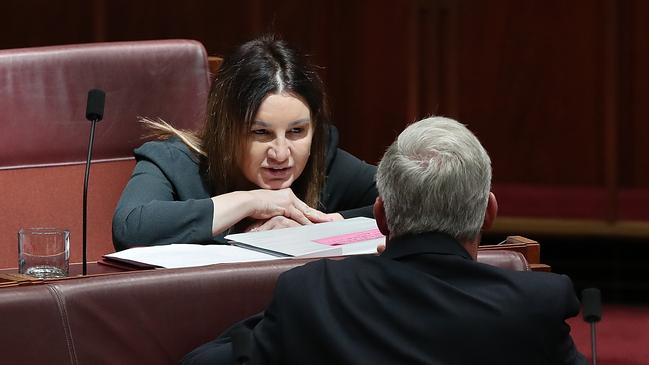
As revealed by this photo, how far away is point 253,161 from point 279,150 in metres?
0.05

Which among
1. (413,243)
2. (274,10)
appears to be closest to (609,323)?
(274,10)

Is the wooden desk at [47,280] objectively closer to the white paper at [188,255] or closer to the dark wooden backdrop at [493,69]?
the white paper at [188,255]

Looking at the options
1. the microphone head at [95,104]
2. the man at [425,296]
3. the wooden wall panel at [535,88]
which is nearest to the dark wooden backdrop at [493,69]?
the wooden wall panel at [535,88]

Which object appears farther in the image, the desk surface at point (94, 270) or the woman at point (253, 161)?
the woman at point (253, 161)

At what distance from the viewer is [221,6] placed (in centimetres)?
388

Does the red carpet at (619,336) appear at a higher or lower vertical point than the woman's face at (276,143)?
lower

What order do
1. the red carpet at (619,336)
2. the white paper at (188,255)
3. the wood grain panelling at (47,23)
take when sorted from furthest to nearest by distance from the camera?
the wood grain panelling at (47,23), the red carpet at (619,336), the white paper at (188,255)

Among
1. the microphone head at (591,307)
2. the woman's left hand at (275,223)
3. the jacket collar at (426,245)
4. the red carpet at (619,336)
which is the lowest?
the red carpet at (619,336)

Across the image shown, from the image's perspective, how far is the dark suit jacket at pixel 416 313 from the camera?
1.20m

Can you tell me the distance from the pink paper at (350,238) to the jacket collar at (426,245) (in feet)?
1.43

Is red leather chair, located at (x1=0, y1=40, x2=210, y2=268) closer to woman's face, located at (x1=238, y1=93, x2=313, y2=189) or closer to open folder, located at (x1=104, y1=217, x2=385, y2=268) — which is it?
woman's face, located at (x1=238, y1=93, x2=313, y2=189)

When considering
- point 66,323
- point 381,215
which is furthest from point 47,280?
point 381,215

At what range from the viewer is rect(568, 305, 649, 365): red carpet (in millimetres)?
2954

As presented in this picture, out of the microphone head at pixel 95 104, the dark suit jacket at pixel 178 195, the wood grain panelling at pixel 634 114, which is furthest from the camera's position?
the wood grain panelling at pixel 634 114
